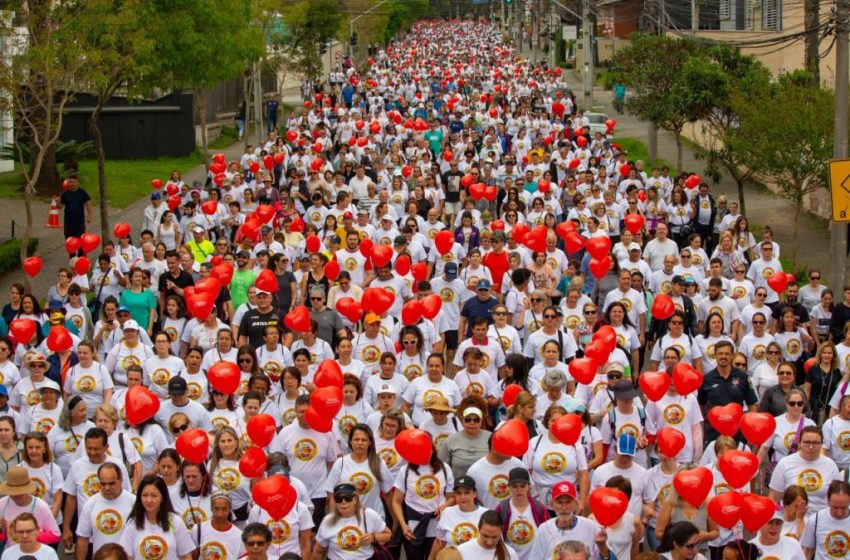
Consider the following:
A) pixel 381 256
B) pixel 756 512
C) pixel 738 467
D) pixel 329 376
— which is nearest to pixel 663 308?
pixel 381 256

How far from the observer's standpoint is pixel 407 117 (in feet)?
108

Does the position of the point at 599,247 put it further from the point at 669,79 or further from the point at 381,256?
the point at 669,79

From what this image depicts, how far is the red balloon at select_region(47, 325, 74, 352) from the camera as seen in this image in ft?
38.6

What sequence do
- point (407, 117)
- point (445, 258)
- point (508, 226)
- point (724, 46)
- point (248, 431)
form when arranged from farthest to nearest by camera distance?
point (407, 117), point (724, 46), point (508, 226), point (445, 258), point (248, 431)

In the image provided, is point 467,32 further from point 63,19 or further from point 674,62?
point 63,19

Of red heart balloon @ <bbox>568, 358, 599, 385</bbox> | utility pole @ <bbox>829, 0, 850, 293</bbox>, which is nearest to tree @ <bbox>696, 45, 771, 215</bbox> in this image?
utility pole @ <bbox>829, 0, 850, 293</bbox>

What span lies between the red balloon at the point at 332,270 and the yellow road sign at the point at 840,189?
17.4 feet

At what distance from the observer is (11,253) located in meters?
22.5

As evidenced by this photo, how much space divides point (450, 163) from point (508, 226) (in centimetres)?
528

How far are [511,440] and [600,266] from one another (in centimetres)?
621

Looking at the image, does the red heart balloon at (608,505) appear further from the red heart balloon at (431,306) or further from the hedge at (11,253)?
the hedge at (11,253)

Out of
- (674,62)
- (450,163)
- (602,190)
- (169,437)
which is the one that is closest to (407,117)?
(674,62)

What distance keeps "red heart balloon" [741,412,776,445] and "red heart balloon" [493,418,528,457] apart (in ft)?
5.99

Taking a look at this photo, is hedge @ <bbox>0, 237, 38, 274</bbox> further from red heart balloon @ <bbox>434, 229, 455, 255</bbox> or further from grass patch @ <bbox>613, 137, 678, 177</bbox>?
grass patch @ <bbox>613, 137, 678, 177</bbox>
